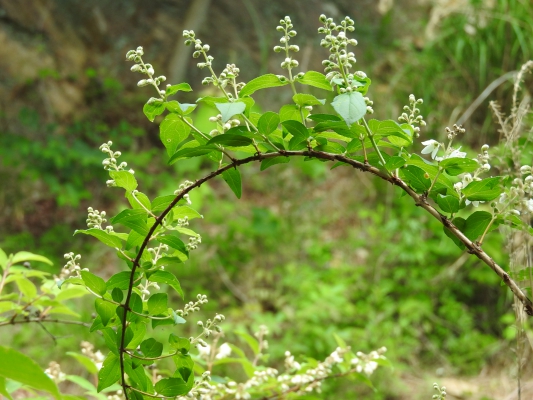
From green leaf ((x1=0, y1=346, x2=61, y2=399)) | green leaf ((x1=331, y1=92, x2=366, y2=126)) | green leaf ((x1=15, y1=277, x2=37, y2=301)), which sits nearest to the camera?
green leaf ((x1=0, y1=346, x2=61, y2=399))

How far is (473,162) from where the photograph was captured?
1.64 ft

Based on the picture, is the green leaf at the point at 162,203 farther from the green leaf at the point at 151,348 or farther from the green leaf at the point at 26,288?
the green leaf at the point at 26,288

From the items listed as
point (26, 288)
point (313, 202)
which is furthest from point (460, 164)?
point (313, 202)

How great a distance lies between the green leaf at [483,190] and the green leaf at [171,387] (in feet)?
1.13

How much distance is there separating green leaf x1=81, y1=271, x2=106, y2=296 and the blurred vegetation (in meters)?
1.70

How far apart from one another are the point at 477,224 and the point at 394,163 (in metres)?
0.11

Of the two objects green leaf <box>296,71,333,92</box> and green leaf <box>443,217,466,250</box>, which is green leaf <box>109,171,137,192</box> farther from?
green leaf <box>443,217,466,250</box>

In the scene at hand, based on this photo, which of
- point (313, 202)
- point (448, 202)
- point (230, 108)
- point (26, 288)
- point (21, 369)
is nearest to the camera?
point (21, 369)

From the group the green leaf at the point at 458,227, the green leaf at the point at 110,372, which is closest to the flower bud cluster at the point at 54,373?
the green leaf at the point at 110,372

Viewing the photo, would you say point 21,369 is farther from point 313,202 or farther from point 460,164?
point 313,202

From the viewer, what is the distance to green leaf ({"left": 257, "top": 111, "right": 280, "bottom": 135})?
0.50 meters

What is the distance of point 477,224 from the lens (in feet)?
1.79

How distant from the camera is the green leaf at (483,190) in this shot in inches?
20.2

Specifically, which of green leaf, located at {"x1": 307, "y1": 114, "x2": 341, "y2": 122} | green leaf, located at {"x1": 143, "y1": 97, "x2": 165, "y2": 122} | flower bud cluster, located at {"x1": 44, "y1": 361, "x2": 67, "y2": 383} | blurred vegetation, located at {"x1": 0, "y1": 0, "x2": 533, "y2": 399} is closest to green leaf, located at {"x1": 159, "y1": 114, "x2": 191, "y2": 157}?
green leaf, located at {"x1": 143, "y1": 97, "x2": 165, "y2": 122}
